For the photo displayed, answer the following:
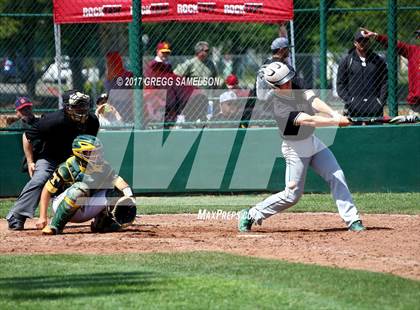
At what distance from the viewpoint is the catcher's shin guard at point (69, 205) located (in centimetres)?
1031

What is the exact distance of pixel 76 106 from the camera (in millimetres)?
10617

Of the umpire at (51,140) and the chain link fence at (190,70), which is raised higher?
the umpire at (51,140)

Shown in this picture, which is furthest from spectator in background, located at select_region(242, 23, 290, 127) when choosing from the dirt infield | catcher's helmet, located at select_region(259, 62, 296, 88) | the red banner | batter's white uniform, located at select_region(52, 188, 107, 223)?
batter's white uniform, located at select_region(52, 188, 107, 223)

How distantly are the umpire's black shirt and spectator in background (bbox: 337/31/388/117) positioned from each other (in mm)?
4593

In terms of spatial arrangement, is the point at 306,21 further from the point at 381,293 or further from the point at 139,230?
the point at 381,293

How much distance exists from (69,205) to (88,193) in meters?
0.26

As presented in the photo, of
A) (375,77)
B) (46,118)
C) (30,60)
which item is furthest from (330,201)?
(30,60)

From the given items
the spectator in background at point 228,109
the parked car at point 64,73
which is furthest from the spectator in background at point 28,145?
the parked car at point 64,73

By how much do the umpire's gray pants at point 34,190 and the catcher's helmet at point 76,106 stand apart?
73 centimetres

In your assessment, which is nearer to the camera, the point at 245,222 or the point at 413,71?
the point at 245,222

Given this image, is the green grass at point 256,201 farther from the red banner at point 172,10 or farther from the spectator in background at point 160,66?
the red banner at point 172,10

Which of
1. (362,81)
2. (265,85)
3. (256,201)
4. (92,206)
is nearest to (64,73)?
(362,81)

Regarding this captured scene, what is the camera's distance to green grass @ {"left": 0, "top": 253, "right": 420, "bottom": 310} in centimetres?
690

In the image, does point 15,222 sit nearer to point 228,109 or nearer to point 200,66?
point 228,109
